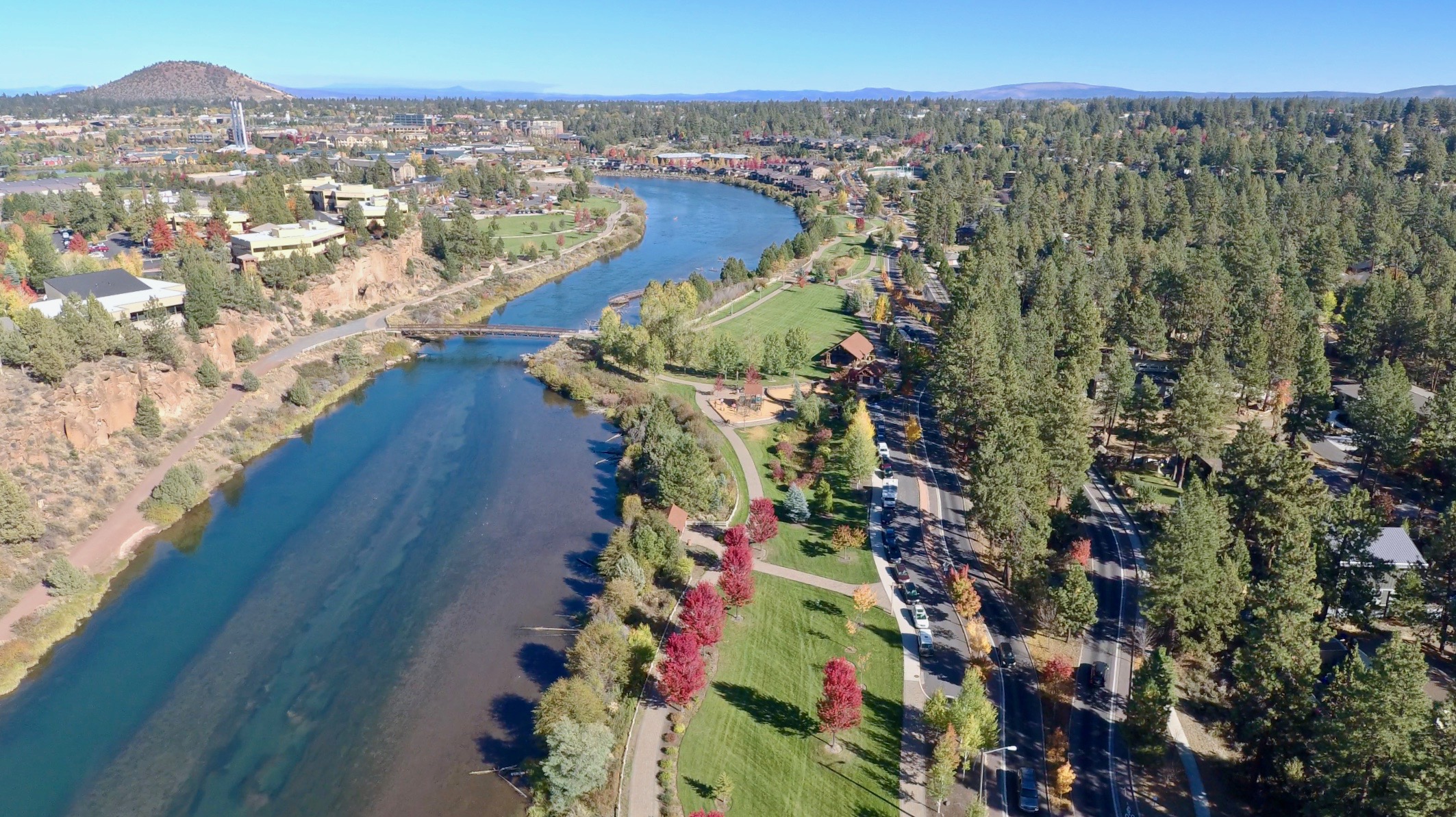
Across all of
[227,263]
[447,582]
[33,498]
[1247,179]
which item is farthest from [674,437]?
[1247,179]

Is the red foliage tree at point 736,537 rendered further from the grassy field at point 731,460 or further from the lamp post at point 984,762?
the lamp post at point 984,762

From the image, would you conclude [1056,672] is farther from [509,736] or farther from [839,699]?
[509,736]

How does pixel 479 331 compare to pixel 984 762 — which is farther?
pixel 479 331

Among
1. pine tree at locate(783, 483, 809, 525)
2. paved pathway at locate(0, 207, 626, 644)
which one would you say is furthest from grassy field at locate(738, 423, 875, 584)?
paved pathway at locate(0, 207, 626, 644)

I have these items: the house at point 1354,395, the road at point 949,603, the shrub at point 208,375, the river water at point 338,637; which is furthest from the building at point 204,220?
the house at point 1354,395

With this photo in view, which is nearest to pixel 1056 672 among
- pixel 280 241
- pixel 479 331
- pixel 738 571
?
pixel 738 571
